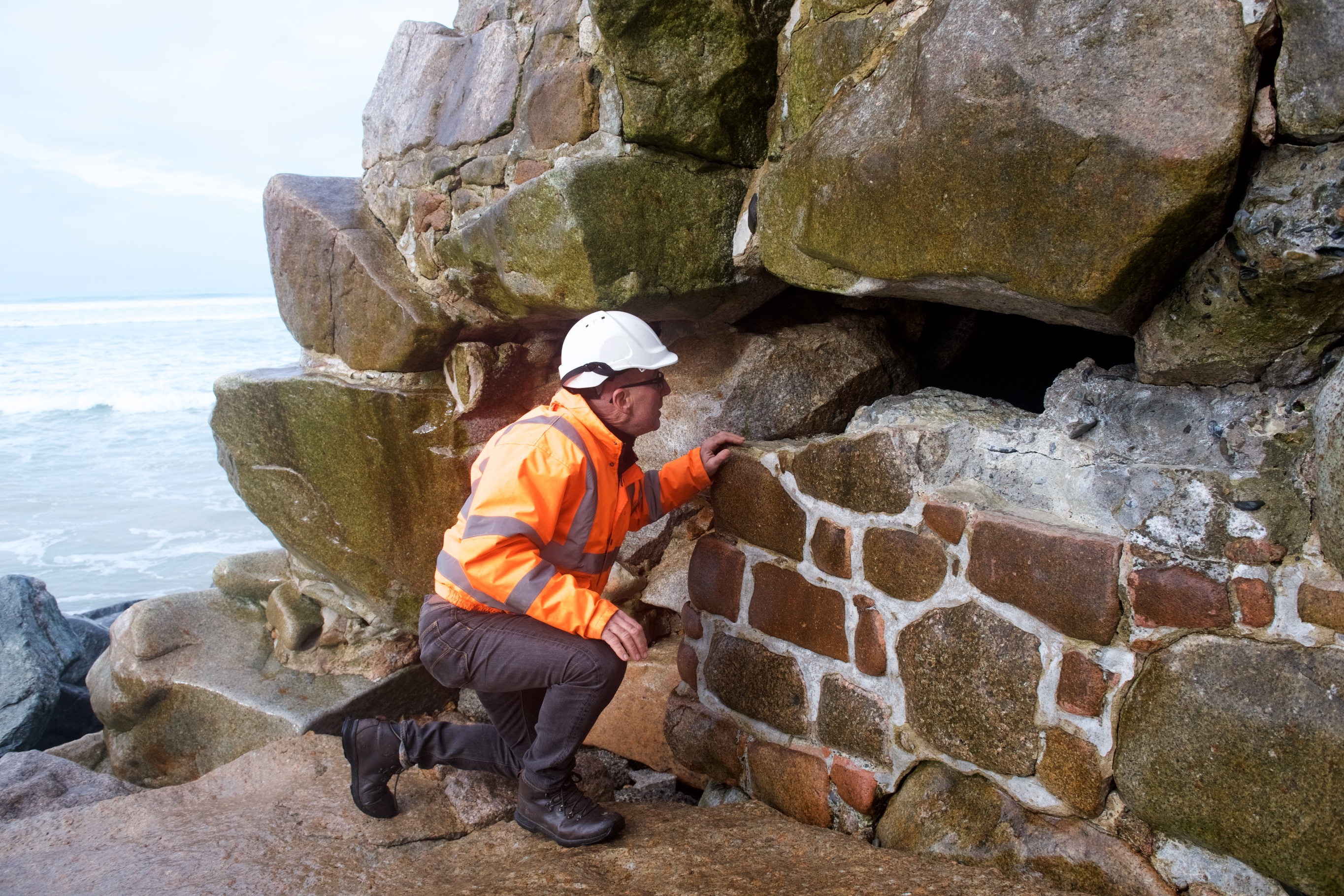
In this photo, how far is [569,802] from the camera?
2.33 metres

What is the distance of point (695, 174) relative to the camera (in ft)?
7.91

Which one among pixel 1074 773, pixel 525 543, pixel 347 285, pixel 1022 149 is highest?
pixel 1022 149

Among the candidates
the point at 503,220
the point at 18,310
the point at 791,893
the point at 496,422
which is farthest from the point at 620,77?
the point at 18,310

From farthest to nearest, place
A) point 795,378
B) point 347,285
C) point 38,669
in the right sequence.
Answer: point 38,669
point 347,285
point 795,378

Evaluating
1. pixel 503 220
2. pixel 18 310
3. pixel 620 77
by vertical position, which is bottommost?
pixel 18 310

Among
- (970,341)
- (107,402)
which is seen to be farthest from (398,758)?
(107,402)

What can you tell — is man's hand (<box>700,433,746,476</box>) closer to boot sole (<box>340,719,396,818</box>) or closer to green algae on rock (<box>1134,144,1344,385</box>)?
green algae on rock (<box>1134,144,1344,385</box>)

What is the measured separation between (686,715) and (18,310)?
3371 cm

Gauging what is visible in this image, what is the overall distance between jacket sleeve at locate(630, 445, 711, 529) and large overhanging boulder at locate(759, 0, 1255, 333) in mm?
652

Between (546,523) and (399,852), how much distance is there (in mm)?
1013

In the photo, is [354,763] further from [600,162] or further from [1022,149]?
[1022,149]

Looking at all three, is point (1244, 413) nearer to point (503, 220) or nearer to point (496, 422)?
point (503, 220)

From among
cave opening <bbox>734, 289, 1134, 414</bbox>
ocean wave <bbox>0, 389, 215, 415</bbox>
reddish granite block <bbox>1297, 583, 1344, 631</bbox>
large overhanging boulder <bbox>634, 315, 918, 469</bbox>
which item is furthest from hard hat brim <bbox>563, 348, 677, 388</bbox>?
ocean wave <bbox>0, 389, 215, 415</bbox>

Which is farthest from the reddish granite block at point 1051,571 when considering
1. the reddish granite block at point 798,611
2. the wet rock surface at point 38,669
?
the wet rock surface at point 38,669
